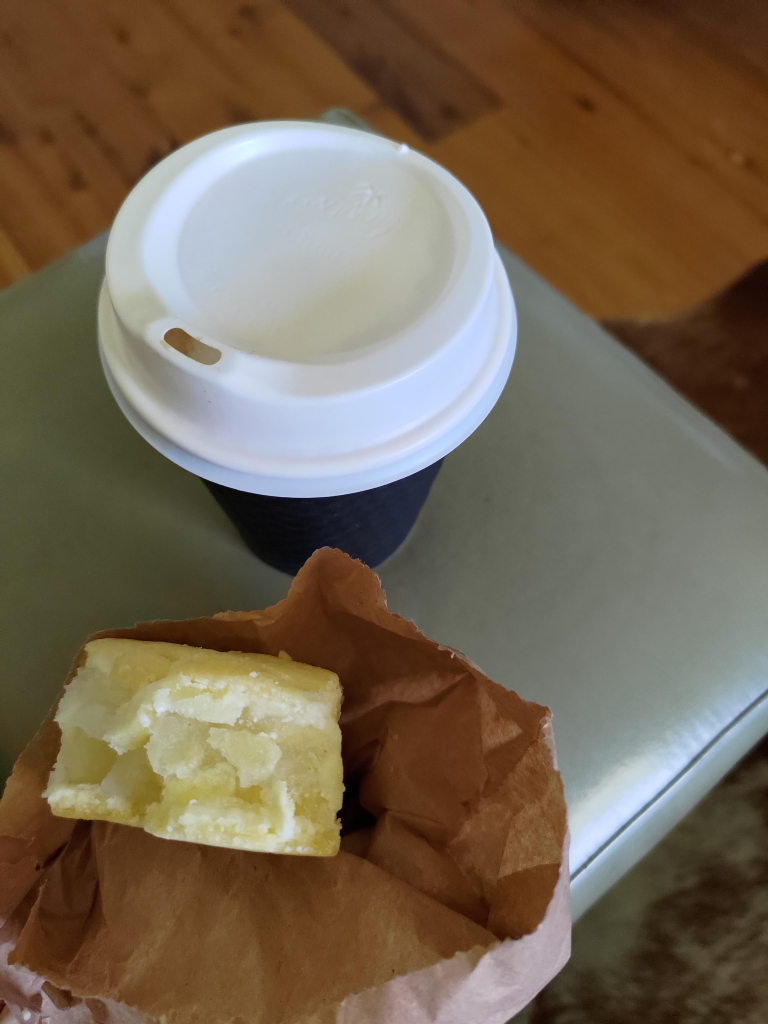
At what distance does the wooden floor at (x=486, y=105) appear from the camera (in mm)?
1227

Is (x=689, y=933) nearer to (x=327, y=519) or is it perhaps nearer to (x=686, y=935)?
(x=686, y=935)

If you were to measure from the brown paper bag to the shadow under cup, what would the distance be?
0.05 m

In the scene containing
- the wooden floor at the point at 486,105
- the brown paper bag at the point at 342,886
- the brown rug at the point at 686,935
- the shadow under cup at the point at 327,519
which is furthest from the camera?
the wooden floor at the point at 486,105

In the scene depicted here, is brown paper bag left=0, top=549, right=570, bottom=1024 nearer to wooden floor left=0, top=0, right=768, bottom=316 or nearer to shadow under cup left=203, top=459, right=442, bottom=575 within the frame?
shadow under cup left=203, top=459, right=442, bottom=575

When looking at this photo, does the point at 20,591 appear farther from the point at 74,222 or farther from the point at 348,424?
the point at 74,222

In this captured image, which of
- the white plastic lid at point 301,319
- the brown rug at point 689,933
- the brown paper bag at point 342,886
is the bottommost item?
the brown rug at point 689,933

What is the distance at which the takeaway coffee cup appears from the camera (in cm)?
36

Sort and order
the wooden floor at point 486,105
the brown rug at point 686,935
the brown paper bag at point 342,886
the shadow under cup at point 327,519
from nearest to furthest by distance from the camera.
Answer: the brown paper bag at point 342,886
the shadow under cup at point 327,519
the brown rug at point 686,935
the wooden floor at point 486,105

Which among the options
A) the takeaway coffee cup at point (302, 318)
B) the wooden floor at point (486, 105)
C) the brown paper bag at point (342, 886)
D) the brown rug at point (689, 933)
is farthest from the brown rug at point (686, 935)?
the wooden floor at point (486, 105)

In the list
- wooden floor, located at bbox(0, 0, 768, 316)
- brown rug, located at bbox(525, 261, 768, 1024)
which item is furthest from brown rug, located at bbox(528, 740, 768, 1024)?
wooden floor, located at bbox(0, 0, 768, 316)

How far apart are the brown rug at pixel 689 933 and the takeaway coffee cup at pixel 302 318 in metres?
0.50

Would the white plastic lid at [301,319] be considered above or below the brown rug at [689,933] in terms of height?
above

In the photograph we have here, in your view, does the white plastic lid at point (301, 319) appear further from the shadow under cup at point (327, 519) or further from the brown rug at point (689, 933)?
the brown rug at point (689, 933)

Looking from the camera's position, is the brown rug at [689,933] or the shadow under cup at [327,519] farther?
the brown rug at [689,933]
